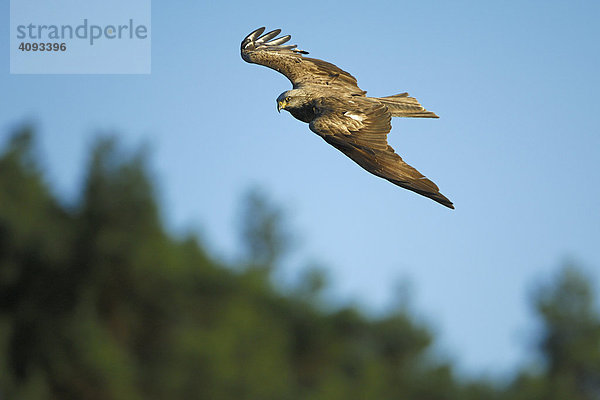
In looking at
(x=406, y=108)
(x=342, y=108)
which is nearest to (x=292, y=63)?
(x=406, y=108)

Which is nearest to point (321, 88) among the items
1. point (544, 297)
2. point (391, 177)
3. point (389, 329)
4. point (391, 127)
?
point (391, 127)

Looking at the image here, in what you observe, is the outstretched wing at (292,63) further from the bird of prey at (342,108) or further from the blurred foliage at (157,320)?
the blurred foliage at (157,320)

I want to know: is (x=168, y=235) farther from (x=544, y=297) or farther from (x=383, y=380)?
(x=544, y=297)

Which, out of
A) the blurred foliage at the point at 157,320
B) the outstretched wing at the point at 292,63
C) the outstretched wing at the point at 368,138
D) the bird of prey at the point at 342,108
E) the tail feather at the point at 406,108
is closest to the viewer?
the outstretched wing at the point at 368,138

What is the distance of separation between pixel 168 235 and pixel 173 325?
4.60 metres

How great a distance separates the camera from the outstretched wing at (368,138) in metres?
8.50

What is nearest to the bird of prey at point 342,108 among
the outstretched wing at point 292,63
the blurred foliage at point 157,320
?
the outstretched wing at point 292,63

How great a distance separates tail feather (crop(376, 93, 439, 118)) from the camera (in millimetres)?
10703

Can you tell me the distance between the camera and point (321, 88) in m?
11.2

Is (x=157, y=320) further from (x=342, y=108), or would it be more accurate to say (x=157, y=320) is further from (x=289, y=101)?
(x=342, y=108)

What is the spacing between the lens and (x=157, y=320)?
40.7 meters

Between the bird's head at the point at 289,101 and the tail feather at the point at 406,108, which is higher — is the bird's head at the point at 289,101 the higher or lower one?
the higher one

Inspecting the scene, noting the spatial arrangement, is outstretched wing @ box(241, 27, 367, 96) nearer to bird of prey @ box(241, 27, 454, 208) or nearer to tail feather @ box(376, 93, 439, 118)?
bird of prey @ box(241, 27, 454, 208)

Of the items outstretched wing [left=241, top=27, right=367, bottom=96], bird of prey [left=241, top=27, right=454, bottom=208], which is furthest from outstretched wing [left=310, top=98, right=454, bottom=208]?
outstretched wing [left=241, top=27, right=367, bottom=96]
